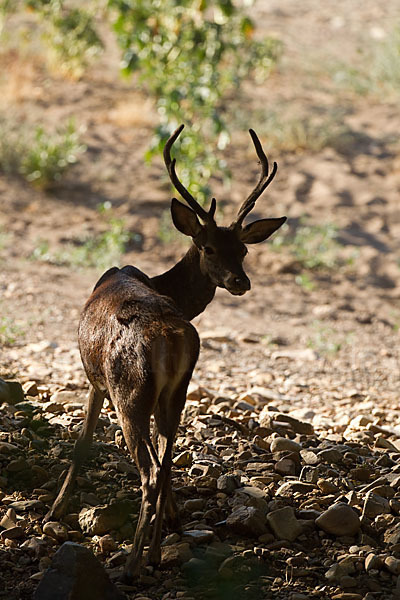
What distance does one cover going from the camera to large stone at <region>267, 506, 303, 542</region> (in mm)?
3707

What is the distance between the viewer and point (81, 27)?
15031 mm

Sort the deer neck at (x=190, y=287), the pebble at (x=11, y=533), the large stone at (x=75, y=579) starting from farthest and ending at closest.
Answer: the deer neck at (x=190, y=287), the pebble at (x=11, y=533), the large stone at (x=75, y=579)

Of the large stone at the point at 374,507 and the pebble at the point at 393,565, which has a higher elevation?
the pebble at the point at 393,565

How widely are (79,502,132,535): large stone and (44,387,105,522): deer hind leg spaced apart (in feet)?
0.36

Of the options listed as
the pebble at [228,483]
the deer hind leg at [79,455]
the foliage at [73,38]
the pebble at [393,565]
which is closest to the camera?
the pebble at [393,565]

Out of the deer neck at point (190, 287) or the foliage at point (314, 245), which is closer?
the deer neck at point (190, 287)

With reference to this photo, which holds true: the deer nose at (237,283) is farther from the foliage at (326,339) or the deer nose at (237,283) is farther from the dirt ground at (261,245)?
the foliage at (326,339)

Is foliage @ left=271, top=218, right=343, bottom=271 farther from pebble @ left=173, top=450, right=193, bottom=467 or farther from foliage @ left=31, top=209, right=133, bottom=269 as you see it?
pebble @ left=173, top=450, right=193, bottom=467

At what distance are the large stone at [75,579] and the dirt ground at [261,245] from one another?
0.37 m

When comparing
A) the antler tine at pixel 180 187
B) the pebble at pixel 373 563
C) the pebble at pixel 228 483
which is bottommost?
the pebble at pixel 228 483

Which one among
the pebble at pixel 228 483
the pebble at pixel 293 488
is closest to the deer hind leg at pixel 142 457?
the pebble at pixel 228 483

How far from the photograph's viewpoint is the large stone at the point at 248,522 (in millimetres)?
3709

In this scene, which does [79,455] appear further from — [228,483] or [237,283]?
[237,283]

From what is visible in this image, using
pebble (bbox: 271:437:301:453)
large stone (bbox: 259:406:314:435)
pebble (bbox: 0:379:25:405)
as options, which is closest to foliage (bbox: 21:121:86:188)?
pebble (bbox: 0:379:25:405)
